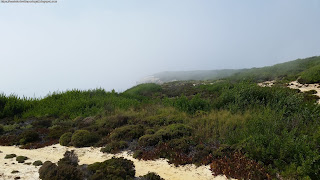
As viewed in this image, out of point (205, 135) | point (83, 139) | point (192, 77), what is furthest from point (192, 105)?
point (192, 77)

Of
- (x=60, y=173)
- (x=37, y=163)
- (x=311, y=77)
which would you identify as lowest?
(x=37, y=163)

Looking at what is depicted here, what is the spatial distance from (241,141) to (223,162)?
4.81ft

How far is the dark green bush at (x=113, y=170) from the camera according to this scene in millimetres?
7266

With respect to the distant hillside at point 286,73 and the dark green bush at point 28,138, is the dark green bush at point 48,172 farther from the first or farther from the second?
the distant hillside at point 286,73

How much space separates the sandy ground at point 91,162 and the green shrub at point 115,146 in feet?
0.89

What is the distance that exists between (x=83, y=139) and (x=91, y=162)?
2607mm

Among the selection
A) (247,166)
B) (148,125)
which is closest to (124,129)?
(148,125)

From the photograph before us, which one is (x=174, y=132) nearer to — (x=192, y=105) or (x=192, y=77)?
(x=192, y=105)

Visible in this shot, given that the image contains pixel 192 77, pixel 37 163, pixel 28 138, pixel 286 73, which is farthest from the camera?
pixel 192 77

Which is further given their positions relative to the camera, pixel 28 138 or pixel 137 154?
pixel 28 138

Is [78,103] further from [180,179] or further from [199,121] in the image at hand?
[180,179]

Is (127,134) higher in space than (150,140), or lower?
lower

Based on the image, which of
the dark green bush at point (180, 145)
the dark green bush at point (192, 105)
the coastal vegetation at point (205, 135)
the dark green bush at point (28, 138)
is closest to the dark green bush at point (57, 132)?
the coastal vegetation at point (205, 135)

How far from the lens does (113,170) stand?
24.5ft
